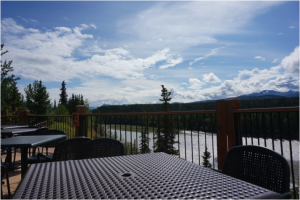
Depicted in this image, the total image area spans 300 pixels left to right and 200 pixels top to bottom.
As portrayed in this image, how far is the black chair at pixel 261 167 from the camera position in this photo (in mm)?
1197

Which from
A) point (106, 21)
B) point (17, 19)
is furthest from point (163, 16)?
point (17, 19)

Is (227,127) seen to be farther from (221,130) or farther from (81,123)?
(81,123)

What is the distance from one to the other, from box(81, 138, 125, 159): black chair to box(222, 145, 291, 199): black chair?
1.14 m

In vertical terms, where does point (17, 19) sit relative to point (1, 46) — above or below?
above

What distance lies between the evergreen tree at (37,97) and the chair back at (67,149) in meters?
34.4

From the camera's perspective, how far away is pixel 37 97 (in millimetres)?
32500

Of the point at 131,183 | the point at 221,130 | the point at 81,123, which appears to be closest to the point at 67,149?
the point at 131,183

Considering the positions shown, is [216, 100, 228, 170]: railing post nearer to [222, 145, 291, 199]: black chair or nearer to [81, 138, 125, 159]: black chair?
[222, 145, 291, 199]: black chair

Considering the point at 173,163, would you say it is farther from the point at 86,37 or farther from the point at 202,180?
the point at 86,37

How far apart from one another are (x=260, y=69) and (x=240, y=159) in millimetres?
97259

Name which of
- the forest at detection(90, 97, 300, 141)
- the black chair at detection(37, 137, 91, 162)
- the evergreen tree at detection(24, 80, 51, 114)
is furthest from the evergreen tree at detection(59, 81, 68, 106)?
the black chair at detection(37, 137, 91, 162)

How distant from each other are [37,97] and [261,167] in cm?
3763

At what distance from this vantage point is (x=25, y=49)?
→ 1105 cm

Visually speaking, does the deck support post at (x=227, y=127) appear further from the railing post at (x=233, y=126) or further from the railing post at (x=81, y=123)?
the railing post at (x=81, y=123)
